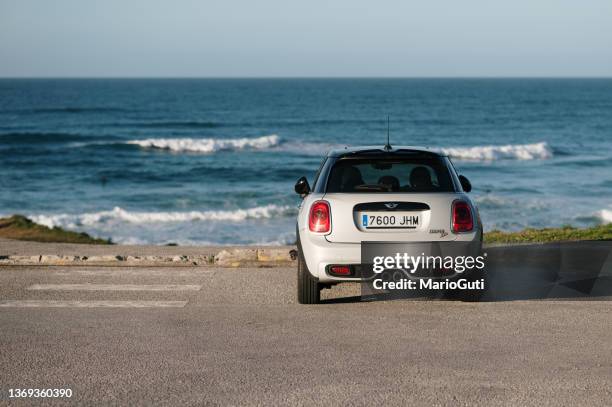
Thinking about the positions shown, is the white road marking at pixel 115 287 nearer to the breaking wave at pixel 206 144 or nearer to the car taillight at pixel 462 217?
the car taillight at pixel 462 217

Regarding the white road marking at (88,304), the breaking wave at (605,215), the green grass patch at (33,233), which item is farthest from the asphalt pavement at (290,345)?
the breaking wave at (605,215)

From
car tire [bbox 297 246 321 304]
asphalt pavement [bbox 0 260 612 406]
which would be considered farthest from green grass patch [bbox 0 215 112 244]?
car tire [bbox 297 246 321 304]

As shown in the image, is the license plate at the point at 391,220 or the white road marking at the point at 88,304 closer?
the license plate at the point at 391,220

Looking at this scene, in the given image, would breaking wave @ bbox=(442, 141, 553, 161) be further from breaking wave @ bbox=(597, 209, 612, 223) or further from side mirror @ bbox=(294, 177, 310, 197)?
side mirror @ bbox=(294, 177, 310, 197)

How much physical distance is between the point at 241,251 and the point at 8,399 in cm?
639

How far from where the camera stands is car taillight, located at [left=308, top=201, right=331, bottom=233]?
838cm

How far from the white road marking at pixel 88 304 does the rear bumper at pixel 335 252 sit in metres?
1.41

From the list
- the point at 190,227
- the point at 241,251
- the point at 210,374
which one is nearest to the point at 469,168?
the point at 190,227

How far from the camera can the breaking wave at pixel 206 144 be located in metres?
53.3

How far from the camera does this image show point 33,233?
708 inches

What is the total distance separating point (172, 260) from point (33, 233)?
732 cm

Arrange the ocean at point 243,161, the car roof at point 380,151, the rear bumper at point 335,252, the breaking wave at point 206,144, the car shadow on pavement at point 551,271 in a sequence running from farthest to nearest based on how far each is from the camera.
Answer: the breaking wave at point 206,144 → the ocean at point 243,161 → the car shadow on pavement at point 551,271 → the car roof at point 380,151 → the rear bumper at point 335,252

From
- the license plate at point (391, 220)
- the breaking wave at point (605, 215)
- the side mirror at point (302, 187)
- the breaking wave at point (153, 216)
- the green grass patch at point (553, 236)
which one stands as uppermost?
the side mirror at point (302, 187)

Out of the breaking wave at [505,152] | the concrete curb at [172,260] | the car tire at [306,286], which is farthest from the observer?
the breaking wave at [505,152]
